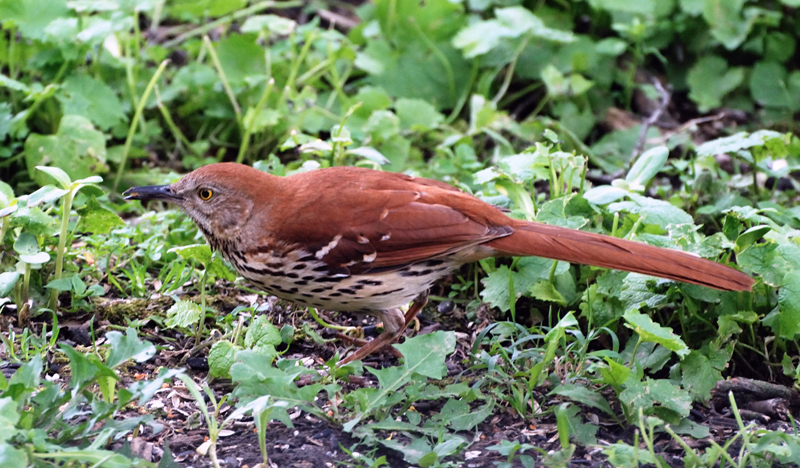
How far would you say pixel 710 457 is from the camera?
8.52 feet

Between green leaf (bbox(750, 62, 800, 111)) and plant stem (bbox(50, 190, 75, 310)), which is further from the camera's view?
green leaf (bbox(750, 62, 800, 111))

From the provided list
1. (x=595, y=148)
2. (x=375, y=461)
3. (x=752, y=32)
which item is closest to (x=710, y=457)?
(x=375, y=461)

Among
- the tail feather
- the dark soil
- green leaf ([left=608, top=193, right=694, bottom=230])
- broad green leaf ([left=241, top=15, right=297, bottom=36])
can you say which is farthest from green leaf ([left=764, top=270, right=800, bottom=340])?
broad green leaf ([left=241, top=15, right=297, bottom=36])

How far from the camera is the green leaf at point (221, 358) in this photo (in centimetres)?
318

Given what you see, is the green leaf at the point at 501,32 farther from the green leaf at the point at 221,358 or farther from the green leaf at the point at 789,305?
the green leaf at the point at 221,358

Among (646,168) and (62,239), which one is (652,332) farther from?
(62,239)

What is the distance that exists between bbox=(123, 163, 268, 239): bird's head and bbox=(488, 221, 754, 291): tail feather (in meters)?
1.03

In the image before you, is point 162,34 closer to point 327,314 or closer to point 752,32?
point 327,314

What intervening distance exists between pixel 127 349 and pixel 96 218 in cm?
109

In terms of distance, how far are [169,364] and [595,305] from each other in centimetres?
174

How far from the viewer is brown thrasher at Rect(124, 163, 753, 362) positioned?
11.1ft

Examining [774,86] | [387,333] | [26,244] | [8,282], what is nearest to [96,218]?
[26,244]

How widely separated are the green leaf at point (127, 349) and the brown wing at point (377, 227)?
2.98ft

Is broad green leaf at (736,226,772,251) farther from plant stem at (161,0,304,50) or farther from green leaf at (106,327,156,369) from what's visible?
plant stem at (161,0,304,50)
